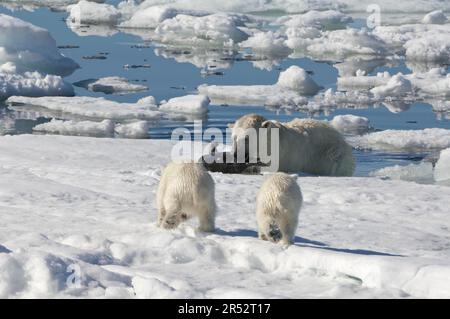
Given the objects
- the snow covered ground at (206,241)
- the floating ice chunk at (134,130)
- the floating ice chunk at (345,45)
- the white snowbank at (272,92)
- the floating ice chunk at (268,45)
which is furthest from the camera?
the floating ice chunk at (268,45)

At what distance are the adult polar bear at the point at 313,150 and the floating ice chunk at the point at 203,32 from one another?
15.3 meters

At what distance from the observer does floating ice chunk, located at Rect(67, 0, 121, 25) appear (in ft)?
96.6

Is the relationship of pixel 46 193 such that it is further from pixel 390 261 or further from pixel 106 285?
pixel 390 261

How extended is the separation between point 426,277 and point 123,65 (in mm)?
18214

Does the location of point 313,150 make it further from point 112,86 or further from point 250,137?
point 112,86

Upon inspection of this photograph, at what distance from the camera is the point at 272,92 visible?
1820 centimetres

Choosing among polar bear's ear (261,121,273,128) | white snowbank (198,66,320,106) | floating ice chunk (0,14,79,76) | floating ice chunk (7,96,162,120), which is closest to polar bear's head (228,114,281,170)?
polar bear's ear (261,121,273,128)

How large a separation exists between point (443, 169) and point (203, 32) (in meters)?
15.8

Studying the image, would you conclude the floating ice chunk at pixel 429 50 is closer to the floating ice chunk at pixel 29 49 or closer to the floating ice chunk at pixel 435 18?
the floating ice chunk at pixel 435 18

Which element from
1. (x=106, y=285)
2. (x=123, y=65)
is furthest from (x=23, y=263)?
(x=123, y=65)

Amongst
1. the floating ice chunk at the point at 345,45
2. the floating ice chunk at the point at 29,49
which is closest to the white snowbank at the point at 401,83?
the floating ice chunk at the point at 345,45

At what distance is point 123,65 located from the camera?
72.9ft

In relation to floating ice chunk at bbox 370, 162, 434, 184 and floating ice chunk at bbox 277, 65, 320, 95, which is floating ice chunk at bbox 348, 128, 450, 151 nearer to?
floating ice chunk at bbox 370, 162, 434, 184

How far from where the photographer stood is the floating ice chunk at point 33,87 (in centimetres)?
1820
